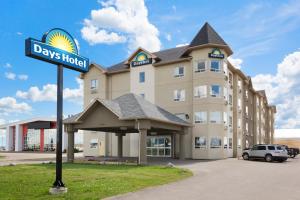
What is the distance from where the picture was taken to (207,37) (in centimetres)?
3800

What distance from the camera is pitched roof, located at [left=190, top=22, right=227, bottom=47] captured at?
3794cm

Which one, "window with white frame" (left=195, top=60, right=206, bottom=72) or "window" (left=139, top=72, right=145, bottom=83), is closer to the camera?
"window with white frame" (left=195, top=60, right=206, bottom=72)

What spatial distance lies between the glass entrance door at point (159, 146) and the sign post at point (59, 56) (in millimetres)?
27490

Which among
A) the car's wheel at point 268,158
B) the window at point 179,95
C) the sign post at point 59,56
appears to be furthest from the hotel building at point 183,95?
the sign post at point 59,56

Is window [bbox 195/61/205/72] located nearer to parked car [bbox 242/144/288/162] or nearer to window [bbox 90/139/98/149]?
parked car [bbox 242/144/288/162]

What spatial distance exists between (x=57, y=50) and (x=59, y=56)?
0.76 feet

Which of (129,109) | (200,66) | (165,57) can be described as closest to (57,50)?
(129,109)

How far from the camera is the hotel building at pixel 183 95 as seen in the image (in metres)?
37.2

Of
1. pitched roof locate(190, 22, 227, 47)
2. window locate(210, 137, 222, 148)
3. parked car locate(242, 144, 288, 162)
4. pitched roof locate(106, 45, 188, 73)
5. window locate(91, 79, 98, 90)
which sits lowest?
parked car locate(242, 144, 288, 162)

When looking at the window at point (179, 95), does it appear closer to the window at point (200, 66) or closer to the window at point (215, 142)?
the window at point (200, 66)

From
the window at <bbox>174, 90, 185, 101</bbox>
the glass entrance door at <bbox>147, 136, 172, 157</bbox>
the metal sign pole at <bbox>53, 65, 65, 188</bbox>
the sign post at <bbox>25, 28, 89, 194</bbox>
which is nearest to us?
the sign post at <bbox>25, 28, 89, 194</bbox>

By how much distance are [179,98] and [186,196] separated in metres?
28.0

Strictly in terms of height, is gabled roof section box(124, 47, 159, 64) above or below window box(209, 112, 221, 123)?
above

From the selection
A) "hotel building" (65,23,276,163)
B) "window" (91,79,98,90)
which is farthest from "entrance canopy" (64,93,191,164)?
"window" (91,79,98,90)
